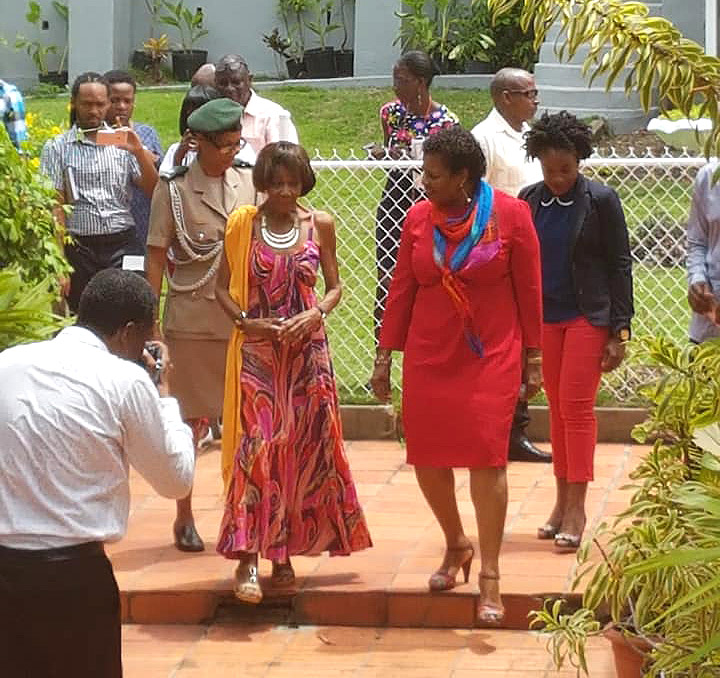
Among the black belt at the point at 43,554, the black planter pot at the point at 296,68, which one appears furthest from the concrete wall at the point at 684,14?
the black belt at the point at 43,554

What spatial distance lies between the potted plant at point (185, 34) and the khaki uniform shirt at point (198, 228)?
509 inches

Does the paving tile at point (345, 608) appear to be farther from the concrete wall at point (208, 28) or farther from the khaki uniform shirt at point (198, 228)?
the concrete wall at point (208, 28)

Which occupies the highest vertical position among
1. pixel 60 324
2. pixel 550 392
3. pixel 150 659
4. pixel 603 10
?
pixel 603 10

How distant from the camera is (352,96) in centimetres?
1931

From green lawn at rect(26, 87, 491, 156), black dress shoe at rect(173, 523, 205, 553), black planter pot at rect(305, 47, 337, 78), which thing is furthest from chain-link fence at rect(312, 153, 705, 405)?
black planter pot at rect(305, 47, 337, 78)

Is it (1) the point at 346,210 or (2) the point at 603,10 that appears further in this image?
(1) the point at 346,210

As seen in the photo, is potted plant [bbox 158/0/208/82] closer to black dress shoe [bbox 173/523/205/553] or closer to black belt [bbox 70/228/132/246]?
black belt [bbox 70/228/132/246]

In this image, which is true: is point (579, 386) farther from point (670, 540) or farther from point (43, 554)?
point (43, 554)

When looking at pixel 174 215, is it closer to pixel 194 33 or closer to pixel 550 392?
pixel 550 392

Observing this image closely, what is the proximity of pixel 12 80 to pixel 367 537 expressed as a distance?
15251 mm

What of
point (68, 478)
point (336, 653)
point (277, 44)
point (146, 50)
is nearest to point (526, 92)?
point (336, 653)

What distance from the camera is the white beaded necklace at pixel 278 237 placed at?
23.8 ft

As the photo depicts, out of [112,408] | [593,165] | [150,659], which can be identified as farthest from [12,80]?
[112,408]

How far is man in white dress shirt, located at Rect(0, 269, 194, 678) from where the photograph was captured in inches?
185
